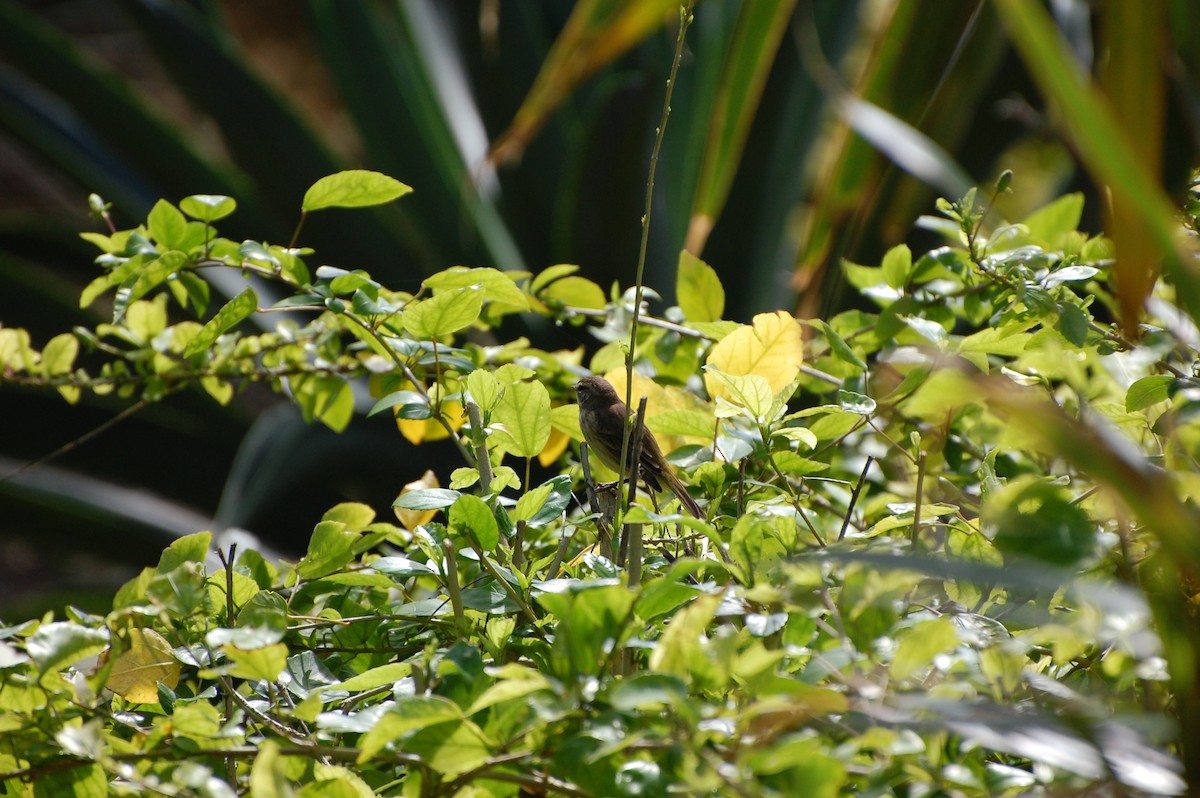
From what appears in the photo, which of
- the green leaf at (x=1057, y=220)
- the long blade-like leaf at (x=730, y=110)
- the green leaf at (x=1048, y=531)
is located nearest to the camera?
the green leaf at (x=1048, y=531)

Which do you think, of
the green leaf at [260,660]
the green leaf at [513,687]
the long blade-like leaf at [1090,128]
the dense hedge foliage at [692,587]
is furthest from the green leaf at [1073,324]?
the green leaf at [260,660]

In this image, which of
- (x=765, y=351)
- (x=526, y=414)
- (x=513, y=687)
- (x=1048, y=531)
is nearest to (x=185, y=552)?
(x=526, y=414)

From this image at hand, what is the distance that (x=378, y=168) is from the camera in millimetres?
3742

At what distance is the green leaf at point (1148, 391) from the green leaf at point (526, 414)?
476 millimetres

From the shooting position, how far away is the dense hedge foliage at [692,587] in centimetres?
51

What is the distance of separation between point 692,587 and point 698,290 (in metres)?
0.60

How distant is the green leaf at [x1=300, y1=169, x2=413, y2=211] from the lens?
998mm

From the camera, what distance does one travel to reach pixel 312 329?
51.1 inches

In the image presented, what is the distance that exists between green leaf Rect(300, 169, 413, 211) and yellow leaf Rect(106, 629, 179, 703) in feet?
1.43

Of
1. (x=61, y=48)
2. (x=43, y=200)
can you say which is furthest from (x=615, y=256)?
(x=43, y=200)

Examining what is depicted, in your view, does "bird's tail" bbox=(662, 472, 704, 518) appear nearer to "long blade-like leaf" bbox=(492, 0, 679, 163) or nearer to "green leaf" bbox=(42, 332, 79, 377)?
"long blade-like leaf" bbox=(492, 0, 679, 163)

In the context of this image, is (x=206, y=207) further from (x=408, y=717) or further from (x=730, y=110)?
(x=730, y=110)

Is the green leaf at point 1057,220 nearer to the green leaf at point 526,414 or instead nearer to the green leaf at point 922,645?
the green leaf at point 526,414

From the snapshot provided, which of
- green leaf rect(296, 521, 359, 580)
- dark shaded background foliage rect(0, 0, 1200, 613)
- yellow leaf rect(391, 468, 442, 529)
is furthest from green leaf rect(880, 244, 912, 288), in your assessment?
dark shaded background foliage rect(0, 0, 1200, 613)
